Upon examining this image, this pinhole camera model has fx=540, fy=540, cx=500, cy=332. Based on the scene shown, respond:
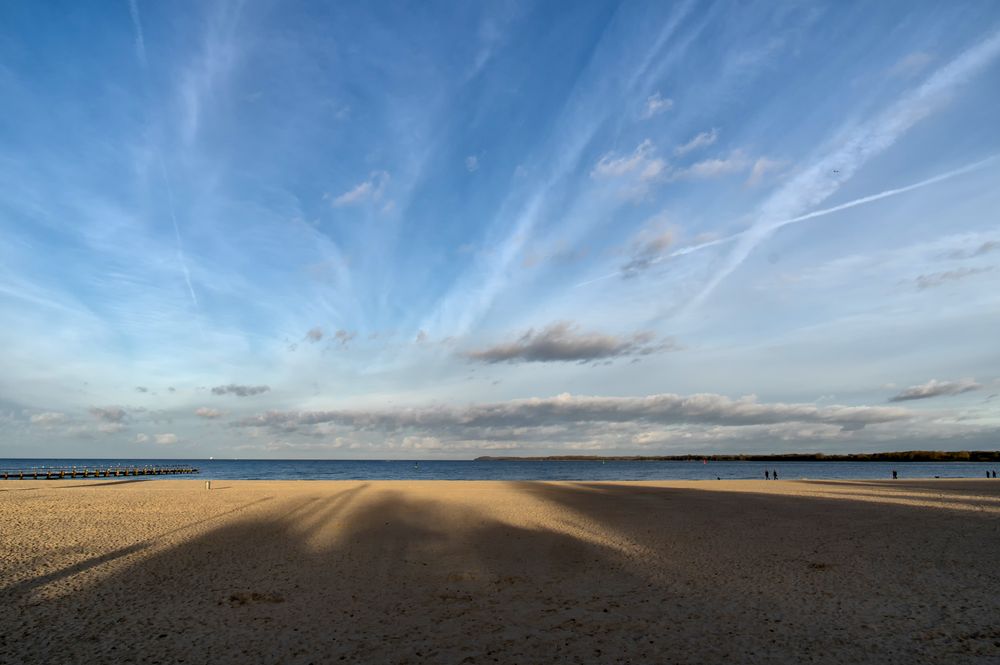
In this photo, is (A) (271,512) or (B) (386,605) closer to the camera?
(B) (386,605)

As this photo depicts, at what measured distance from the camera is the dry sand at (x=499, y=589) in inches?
363

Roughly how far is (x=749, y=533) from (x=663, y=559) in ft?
22.0

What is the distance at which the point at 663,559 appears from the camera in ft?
52.8

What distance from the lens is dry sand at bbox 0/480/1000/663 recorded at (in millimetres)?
9227

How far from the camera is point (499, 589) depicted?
1289 cm

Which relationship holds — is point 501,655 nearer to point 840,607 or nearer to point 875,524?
point 840,607

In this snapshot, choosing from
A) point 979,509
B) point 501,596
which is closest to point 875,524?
point 979,509

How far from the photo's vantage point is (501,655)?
8914 millimetres

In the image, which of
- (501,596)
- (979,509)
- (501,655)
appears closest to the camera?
(501,655)

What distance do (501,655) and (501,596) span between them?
3.45m

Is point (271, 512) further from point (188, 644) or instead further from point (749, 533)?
point (749, 533)

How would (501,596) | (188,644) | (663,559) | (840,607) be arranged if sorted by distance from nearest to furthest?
(188,644) → (840,607) → (501,596) → (663,559)

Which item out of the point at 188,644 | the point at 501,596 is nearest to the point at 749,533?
the point at 501,596

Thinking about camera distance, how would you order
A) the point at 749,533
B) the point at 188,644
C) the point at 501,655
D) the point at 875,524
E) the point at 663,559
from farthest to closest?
the point at 875,524 → the point at 749,533 → the point at 663,559 → the point at 188,644 → the point at 501,655
